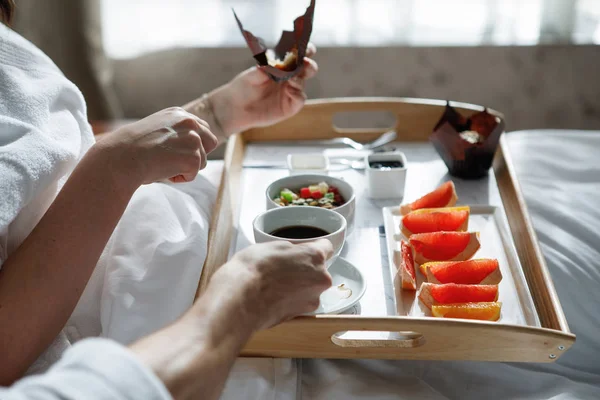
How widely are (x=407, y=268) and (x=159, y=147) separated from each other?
17.8 inches

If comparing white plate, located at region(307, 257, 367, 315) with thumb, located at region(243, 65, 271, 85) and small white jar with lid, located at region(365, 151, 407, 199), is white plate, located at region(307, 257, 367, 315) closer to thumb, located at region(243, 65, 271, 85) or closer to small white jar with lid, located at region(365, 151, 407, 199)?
small white jar with lid, located at region(365, 151, 407, 199)

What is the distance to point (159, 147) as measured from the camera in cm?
98

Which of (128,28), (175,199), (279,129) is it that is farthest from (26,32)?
(175,199)

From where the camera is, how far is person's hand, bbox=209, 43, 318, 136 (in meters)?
1.44

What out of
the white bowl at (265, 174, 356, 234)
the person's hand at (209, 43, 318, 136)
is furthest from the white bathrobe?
the person's hand at (209, 43, 318, 136)

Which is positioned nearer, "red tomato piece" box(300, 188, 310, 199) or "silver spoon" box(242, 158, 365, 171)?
"red tomato piece" box(300, 188, 310, 199)

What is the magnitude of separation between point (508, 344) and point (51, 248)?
2.14ft

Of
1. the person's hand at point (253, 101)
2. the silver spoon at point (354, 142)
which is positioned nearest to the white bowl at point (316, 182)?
the person's hand at point (253, 101)

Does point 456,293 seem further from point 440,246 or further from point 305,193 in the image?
point 305,193

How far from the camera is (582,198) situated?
51.4 inches

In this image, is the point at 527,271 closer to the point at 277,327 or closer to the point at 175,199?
the point at 277,327

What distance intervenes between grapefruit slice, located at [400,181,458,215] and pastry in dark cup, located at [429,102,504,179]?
0.14 metres

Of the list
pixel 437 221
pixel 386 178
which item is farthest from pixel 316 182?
pixel 437 221

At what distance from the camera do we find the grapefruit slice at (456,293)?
974 millimetres
